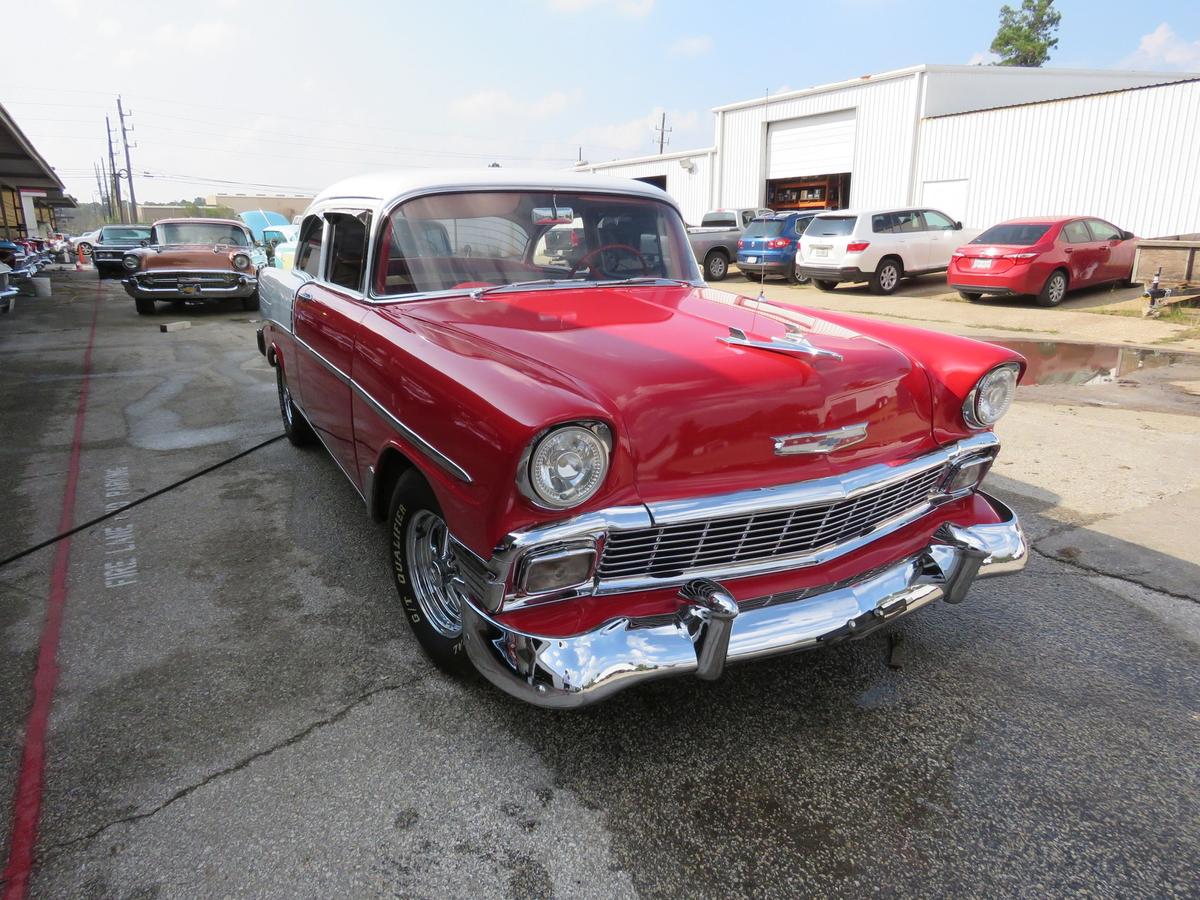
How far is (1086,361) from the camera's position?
8.66 m

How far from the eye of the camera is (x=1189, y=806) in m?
2.17

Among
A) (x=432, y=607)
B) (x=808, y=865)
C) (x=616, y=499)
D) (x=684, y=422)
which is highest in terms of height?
(x=684, y=422)

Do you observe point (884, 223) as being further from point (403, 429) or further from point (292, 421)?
point (403, 429)

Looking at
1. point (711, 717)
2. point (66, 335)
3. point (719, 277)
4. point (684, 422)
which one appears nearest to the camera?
point (684, 422)

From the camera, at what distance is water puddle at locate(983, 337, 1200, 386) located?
25.5ft

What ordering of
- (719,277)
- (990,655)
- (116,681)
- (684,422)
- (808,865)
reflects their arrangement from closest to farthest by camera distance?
1. (808,865)
2. (684,422)
3. (116,681)
4. (990,655)
5. (719,277)

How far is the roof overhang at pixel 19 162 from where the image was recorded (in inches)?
696

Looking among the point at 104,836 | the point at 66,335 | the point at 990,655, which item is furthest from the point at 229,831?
the point at 66,335

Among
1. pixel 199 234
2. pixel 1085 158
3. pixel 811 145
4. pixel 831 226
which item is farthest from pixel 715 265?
pixel 199 234

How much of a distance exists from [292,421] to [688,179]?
1010 inches

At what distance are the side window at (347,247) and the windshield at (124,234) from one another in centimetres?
2388

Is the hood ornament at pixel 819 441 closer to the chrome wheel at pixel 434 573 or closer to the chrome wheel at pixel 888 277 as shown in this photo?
the chrome wheel at pixel 434 573

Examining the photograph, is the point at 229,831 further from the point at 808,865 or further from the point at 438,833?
the point at 808,865

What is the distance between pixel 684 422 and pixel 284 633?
1.82 meters
